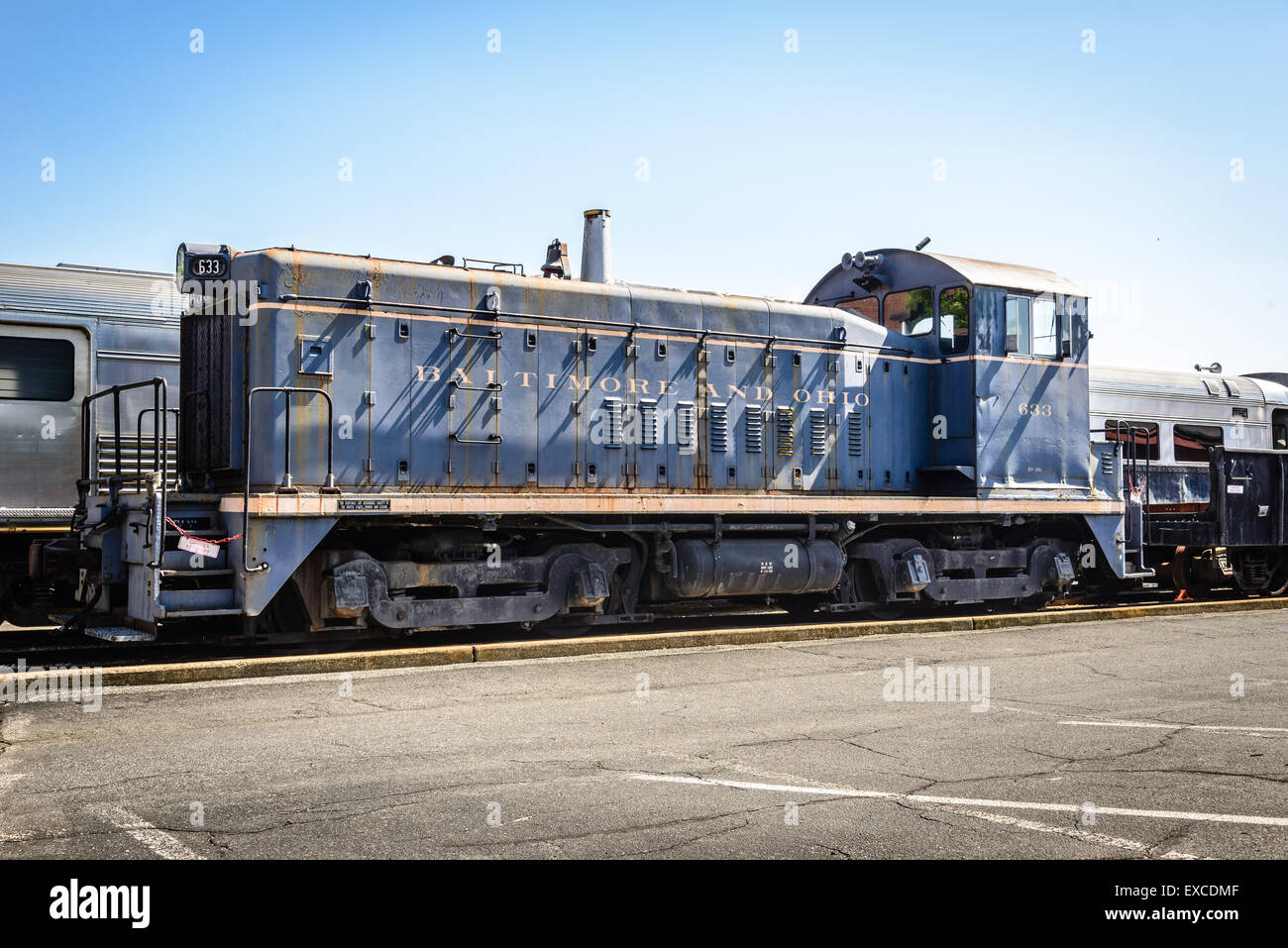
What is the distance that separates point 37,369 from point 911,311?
9452 millimetres

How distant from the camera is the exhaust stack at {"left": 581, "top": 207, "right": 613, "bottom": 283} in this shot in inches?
473

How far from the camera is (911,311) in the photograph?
13.9 meters

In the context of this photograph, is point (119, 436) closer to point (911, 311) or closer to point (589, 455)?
point (589, 455)

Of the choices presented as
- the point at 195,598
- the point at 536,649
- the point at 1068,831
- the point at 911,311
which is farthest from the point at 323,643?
the point at 911,311

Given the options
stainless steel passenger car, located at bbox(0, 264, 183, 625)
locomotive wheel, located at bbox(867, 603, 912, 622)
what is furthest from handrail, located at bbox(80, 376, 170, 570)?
locomotive wheel, located at bbox(867, 603, 912, 622)

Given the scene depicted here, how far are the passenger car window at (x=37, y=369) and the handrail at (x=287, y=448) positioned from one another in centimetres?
310

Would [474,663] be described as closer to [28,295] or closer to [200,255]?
[200,255]

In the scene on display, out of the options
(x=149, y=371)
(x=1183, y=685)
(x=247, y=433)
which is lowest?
(x=1183, y=685)

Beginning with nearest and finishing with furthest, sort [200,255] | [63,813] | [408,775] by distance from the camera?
1. [63,813]
2. [408,775]
3. [200,255]

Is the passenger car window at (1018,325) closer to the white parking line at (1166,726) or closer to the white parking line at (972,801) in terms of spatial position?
the white parking line at (1166,726)

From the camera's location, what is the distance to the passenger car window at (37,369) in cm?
1166
